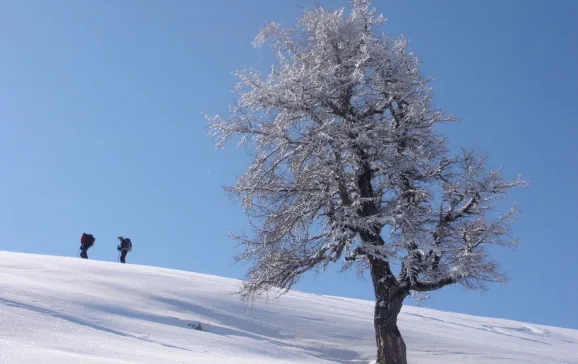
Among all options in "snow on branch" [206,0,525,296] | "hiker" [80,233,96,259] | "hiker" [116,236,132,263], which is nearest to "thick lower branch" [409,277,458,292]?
"snow on branch" [206,0,525,296]

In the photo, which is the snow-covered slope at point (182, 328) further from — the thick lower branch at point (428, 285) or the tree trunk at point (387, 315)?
the thick lower branch at point (428, 285)

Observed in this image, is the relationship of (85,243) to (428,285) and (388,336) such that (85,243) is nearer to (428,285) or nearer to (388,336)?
(388,336)

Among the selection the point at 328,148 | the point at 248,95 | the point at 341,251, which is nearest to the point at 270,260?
the point at 341,251

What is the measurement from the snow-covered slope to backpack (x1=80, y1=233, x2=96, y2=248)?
7.54 meters

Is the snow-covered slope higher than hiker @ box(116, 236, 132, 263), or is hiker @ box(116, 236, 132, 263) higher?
hiker @ box(116, 236, 132, 263)

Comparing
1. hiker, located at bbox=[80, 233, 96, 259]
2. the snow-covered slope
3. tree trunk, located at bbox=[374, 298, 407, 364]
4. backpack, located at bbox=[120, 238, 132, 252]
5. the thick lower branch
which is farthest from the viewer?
backpack, located at bbox=[120, 238, 132, 252]

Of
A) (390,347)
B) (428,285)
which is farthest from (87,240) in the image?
(428,285)

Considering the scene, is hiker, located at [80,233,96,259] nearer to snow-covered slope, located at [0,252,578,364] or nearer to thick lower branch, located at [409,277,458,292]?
snow-covered slope, located at [0,252,578,364]

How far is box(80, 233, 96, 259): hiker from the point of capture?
90.3 feet

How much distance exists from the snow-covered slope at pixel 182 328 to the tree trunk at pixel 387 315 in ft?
5.53

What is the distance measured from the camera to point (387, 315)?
1279 cm

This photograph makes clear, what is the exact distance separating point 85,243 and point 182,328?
51.2ft

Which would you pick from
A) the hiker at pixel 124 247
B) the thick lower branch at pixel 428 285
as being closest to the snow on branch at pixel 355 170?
the thick lower branch at pixel 428 285

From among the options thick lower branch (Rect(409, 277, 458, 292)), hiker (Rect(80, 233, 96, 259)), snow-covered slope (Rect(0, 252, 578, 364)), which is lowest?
snow-covered slope (Rect(0, 252, 578, 364))
